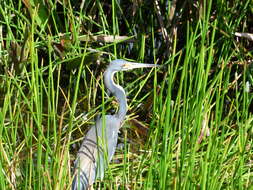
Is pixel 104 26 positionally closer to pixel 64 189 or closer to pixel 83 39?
pixel 83 39

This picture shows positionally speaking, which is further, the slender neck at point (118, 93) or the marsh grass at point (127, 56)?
the slender neck at point (118, 93)

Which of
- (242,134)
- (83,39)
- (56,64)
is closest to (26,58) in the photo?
(56,64)

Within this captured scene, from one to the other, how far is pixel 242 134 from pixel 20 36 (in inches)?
72.8

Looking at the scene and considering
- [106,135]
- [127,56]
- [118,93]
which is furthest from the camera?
[127,56]

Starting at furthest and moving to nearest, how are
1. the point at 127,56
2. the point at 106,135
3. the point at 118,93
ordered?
the point at 127,56 < the point at 118,93 < the point at 106,135

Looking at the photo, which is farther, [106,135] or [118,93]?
[118,93]

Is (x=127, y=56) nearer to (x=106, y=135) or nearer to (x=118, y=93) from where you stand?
(x=118, y=93)

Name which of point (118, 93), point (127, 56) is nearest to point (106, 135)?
point (118, 93)

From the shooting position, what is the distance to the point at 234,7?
3662mm

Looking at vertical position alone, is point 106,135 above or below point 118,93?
below

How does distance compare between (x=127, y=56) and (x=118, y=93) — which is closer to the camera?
(x=118, y=93)

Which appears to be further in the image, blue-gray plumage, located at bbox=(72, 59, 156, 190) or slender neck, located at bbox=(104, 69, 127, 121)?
slender neck, located at bbox=(104, 69, 127, 121)

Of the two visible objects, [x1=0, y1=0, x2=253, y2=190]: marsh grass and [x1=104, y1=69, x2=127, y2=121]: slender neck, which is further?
[x1=104, y1=69, x2=127, y2=121]: slender neck

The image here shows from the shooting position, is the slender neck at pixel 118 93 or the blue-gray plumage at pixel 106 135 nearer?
the blue-gray plumage at pixel 106 135
